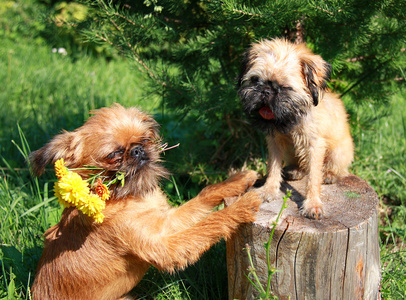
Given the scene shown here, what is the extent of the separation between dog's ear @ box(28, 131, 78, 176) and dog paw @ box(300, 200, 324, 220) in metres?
1.84

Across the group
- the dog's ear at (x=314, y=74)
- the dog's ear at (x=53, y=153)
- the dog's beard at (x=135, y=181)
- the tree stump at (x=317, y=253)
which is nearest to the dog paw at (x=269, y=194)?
→ the tree stump at (x=317, y=253)

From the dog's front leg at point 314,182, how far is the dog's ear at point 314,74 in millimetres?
384

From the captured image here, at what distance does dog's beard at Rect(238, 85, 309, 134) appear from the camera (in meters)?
2.85

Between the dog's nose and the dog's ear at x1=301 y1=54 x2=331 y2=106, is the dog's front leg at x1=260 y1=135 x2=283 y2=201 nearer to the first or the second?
the dog's ear at x1=301 y1=54 x2=331 y2=106

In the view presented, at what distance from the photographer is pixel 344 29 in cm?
361

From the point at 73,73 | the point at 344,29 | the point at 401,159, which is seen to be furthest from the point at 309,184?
the point at 73,73

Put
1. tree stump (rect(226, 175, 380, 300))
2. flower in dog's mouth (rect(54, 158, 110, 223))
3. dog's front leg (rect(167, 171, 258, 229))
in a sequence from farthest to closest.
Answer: dog's front leg (rect(167, 171, 258, 229))
tree stump (rect(226, 175, 380, 300))
flower in dog's mouth (rect(54, 158, 110, 223))

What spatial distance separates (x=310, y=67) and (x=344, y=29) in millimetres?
989

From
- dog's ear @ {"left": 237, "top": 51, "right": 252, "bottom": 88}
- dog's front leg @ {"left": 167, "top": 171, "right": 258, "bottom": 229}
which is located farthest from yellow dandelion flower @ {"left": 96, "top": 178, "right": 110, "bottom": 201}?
dog's ear @ {"left": 237, "top": 51, "right": 252, "bottom": 88}

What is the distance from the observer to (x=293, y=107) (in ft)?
9.43

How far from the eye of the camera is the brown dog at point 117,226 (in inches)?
113

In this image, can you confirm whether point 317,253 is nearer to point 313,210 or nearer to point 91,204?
point 313,210

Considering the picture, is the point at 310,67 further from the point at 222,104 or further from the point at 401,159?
the point at 401,159

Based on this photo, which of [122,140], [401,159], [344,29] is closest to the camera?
[122,140]
